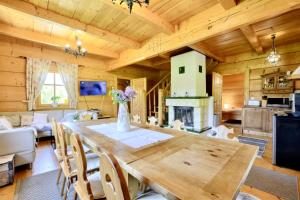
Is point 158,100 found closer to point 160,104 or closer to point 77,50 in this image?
point 160,104

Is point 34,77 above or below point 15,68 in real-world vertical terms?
below

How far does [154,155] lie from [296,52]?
17.6ft

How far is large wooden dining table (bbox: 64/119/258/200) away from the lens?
69cm

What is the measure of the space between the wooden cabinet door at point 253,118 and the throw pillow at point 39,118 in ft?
19.5

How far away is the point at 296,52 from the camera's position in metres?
4.17

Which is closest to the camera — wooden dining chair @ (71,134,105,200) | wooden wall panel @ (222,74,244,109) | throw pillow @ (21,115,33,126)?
wooden dining chair @ (71,134,105,200)

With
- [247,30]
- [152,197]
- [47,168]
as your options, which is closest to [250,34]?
[247,30]

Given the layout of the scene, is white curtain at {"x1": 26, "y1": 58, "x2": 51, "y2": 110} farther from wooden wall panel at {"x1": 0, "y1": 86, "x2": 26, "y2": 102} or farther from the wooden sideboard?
the wooden sideboard

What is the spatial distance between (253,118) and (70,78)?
5.94 metres

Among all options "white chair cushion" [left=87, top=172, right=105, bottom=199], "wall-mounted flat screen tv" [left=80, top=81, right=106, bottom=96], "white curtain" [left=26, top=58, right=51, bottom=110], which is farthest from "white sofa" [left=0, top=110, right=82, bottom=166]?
"wall-mounted flat screen tv" [left=80, top=81, right=106, bottom=96]

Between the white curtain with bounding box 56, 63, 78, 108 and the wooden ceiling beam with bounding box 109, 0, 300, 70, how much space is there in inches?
109

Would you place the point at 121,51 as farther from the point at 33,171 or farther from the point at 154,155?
the point at 154,155

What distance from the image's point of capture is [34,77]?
4.41 m

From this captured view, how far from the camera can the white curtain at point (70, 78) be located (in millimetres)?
4900
